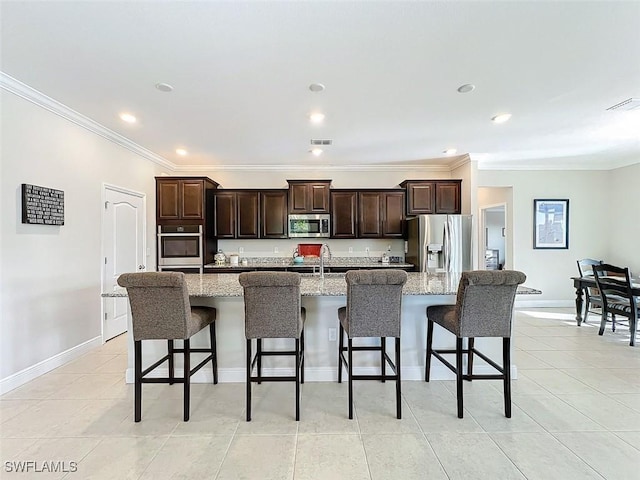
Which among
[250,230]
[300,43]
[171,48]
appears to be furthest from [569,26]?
[250,230]

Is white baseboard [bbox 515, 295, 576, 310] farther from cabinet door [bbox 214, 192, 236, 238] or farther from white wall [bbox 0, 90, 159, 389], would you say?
white wall [bbox 0, 90, 159, 389]

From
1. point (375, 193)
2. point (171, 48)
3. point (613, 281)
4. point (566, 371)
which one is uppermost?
point (171, 48)

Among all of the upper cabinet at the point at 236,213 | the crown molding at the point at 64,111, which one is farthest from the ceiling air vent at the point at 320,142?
the crown molding at the point at 64,111

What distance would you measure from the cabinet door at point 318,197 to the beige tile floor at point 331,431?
10.7 ft

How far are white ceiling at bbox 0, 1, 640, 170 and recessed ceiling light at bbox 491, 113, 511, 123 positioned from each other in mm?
91

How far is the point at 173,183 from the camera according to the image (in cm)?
514

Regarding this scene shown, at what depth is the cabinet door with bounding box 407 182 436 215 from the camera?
5.50 meters

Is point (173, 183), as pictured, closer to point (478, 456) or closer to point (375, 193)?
point (375, 193)

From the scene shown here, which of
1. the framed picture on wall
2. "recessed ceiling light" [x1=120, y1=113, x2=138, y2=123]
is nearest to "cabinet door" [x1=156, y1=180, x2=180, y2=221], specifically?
"recessed ceiling light" [x1=120, y1=113, x2=138, y2=123]

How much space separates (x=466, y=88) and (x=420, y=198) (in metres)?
2.79

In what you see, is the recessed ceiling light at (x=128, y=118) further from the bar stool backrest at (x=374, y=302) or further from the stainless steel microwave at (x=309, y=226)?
the bar stool backrest at (x=374, y=302)

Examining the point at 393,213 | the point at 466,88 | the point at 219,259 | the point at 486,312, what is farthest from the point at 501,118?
the point at 219,259

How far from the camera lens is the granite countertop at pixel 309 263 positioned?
5.32 meters

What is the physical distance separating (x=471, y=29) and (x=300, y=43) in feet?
3.67
